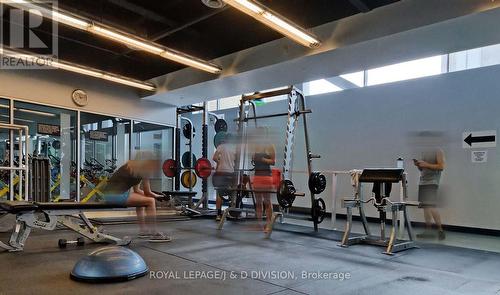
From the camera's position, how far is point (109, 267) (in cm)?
248

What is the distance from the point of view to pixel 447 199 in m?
3.22

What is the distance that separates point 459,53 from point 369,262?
3147 millimetres

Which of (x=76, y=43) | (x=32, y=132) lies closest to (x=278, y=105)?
(x=76, y=43)

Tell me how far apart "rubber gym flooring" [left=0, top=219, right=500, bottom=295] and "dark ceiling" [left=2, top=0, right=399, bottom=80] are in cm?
258

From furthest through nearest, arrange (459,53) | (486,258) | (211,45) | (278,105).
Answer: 1. (278,105)
2. (211,45)
3. (459,53)
4. (486,258)

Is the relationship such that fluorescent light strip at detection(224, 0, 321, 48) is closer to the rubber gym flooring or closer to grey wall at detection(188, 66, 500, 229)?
grey wall at detection(188, 66, 500, 229)

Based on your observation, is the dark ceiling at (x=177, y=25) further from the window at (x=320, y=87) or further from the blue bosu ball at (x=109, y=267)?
the blue bosu ball at (x=109, y=267)

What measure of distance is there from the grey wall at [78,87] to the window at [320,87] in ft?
10.7

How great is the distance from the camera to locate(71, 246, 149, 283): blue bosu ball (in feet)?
8.09

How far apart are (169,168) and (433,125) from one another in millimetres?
4711

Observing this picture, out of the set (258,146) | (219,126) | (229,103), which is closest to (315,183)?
(258,146)

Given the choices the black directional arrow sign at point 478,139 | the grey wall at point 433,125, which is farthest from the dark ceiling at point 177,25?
the black directional arrow sign at point 478,139

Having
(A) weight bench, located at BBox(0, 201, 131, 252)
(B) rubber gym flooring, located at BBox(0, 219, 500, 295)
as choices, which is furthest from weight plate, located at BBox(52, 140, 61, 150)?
(A) weight bench, located at BBox(0, 201, 131, 252)

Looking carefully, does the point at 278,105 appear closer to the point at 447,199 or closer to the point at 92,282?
the point at 447,199
